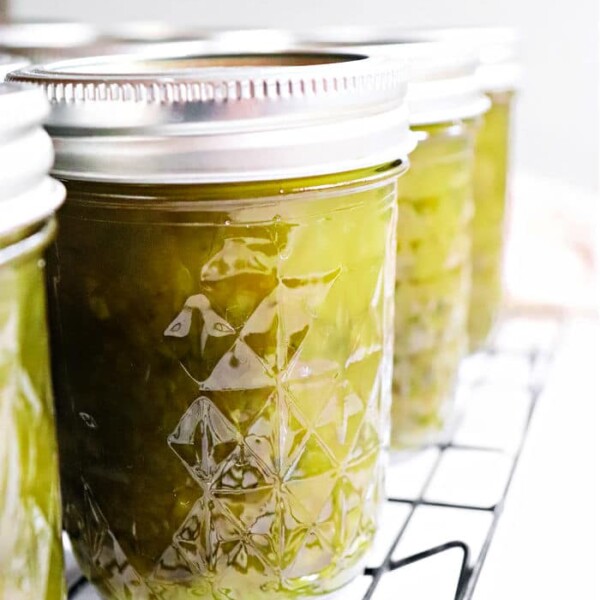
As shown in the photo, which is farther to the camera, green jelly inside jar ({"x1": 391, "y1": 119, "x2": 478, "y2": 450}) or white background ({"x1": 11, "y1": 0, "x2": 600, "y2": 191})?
white background ({"x1": 11, "y1": 0, "x2": 600, "y2": 191})

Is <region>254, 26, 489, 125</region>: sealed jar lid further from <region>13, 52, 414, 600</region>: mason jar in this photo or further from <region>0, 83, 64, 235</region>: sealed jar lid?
<region>0, 83, 64, 235</region>: sealed jar lid

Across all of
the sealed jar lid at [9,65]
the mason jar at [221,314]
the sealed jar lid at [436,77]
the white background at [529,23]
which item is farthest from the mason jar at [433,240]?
the white background at [529,23]

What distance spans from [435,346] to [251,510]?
0.85 feet

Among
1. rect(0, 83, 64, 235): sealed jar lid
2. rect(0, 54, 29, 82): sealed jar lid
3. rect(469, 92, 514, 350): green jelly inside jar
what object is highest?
rect(0, 54, 29, 82): sealed jar lid

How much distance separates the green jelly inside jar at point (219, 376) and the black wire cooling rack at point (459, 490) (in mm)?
46

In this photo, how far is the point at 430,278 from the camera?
0.67m

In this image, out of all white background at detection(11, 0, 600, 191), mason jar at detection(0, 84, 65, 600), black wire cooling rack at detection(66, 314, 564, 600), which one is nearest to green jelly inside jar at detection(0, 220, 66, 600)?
mason jar at detection(0, 84, 65, 600)

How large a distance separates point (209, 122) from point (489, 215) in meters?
0.54

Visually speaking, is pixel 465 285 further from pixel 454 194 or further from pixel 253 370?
pixel 253 370

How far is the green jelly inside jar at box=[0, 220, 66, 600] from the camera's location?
1.20 feet

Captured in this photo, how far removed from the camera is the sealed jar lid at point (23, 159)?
34 centimetres

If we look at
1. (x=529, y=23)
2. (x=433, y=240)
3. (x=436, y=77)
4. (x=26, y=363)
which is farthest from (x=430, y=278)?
(x=529, y=23)

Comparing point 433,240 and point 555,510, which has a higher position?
point 433,240

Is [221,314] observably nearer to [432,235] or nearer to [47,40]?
[432,235]
